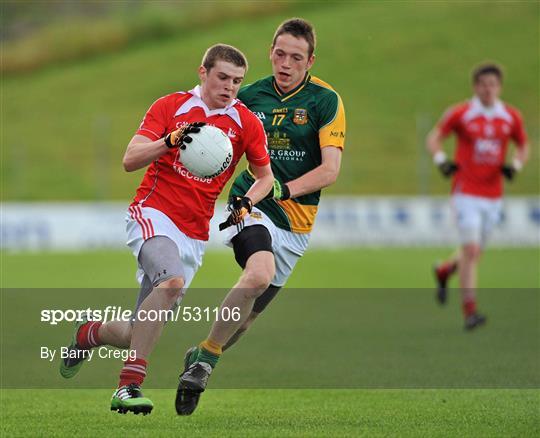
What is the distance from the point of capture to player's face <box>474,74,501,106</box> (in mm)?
13820

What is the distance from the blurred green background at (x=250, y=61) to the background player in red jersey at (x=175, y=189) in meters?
29.7

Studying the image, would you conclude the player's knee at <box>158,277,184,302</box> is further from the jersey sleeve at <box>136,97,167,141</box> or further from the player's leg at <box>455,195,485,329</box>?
the player's leg at <box>455,195,485,329</box>

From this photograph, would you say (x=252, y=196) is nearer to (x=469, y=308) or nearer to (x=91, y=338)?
(x=91, y=338)

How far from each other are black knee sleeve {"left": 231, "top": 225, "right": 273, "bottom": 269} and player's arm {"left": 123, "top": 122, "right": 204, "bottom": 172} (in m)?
1.18

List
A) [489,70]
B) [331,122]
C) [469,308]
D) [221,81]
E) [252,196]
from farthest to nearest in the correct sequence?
[489,70] < [469,308] < [331,122] < [252,196] < [221,81]

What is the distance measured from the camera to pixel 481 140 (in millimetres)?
14297

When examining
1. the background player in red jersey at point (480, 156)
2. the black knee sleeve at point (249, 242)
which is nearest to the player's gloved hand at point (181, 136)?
the black knee sleeve at point (249, 242)

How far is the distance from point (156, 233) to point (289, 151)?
1.65 m

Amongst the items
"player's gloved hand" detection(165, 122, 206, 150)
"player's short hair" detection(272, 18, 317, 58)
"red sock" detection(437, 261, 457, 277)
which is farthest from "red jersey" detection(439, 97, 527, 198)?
"player's gloved hand" detection(165, 122, 206, 150)

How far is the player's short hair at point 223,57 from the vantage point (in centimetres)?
743

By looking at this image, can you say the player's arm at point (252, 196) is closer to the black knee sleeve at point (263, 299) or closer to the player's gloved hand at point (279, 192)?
the player's gloved hand at point (279, 192)

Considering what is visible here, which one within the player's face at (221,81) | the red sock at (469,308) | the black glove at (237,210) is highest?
the red sock at (469,308)

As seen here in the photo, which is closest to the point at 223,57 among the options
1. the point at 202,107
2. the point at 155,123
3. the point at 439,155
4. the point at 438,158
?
the point at 202,107

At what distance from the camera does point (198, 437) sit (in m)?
6.74
